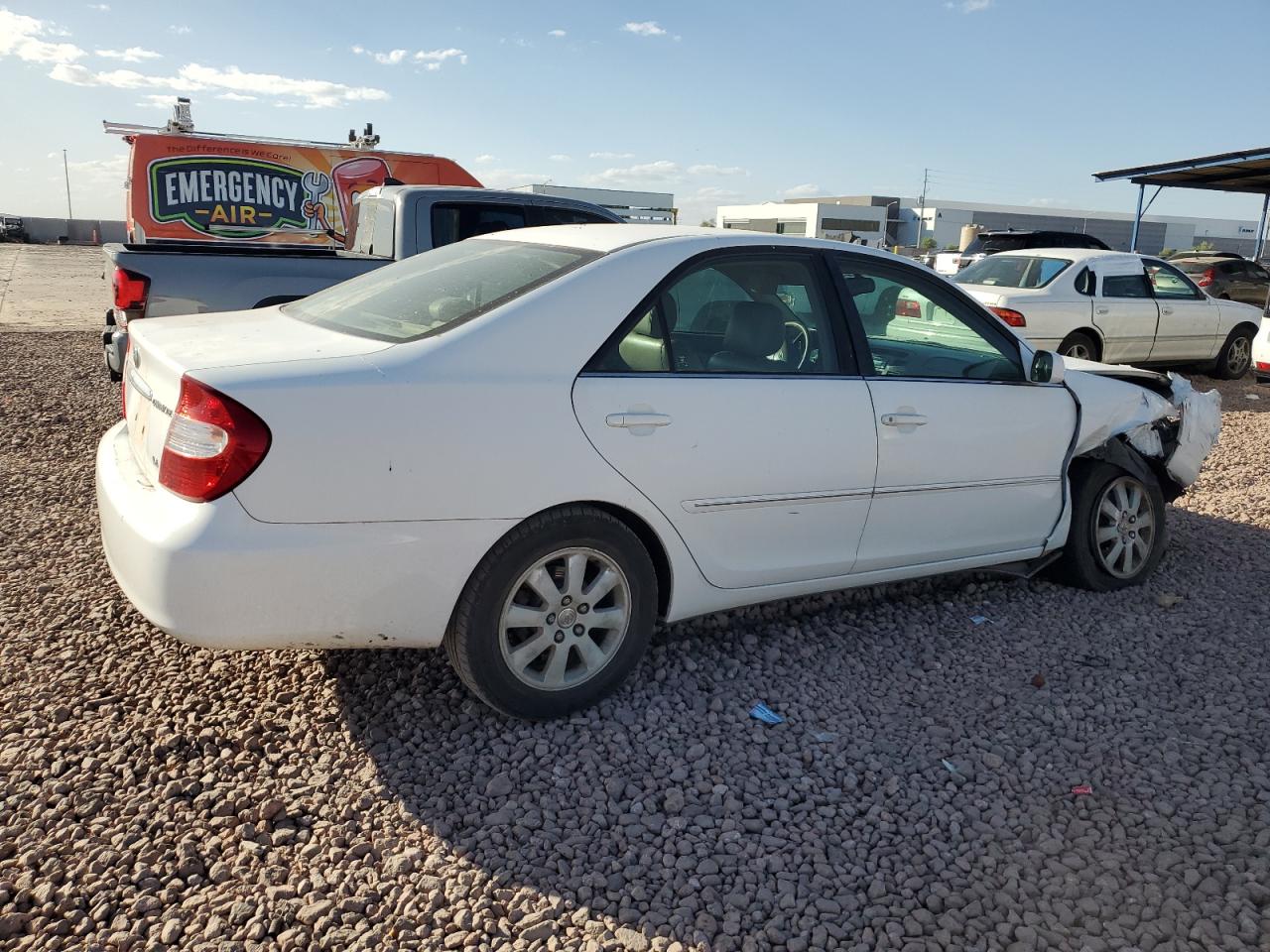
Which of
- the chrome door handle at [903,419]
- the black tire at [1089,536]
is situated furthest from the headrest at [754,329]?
the black tire at [1089,536]

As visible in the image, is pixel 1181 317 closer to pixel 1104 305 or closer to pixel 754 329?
pixel 1104 305

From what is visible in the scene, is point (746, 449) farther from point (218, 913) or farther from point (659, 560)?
point (218, 913)

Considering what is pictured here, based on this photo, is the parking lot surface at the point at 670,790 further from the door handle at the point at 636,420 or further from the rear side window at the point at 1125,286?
the rear side window at the point at 1125,286

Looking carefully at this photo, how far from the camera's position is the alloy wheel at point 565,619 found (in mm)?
3223

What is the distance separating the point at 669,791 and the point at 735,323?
68.9 inches

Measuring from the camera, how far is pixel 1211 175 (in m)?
18.2

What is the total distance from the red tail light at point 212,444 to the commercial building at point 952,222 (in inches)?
2456

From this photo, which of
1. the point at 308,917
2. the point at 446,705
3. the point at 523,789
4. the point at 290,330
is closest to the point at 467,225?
the point at 290,330

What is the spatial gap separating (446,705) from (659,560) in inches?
35.3

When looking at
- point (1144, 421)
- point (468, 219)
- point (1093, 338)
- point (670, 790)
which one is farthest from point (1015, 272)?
point (670, 790)

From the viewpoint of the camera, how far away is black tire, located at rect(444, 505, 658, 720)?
3111 millimetres

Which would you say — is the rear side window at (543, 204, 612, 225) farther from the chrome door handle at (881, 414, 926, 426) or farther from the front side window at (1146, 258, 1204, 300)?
the front side window at (1146, 258, 1204, 300)

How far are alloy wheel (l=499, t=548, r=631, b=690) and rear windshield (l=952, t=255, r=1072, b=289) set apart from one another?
8.57 meters

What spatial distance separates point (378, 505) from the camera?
2891 millimetres
